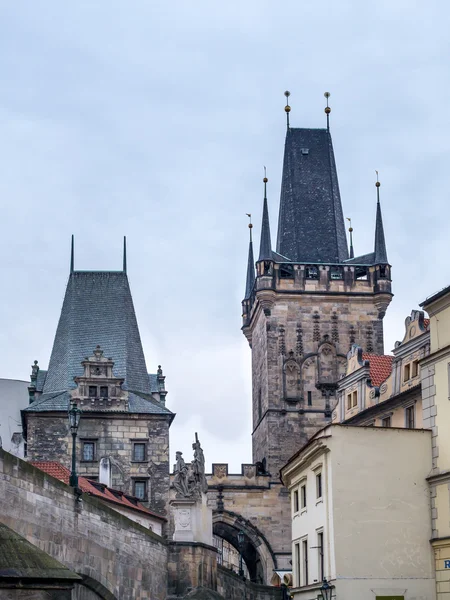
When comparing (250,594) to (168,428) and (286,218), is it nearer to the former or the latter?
(168,428)

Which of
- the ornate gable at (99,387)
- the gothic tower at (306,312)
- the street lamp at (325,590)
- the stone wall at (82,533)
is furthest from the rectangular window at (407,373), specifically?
the gothic tower at (306,312)

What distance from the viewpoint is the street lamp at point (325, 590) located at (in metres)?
30.6

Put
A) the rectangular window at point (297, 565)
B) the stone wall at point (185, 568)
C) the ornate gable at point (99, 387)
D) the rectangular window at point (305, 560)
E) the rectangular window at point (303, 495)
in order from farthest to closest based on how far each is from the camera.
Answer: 1. the ornate gable at point (99, 387)
2. the rectangular window at point (297, 565)
3. the rectangular window at point (303, 495)
4. the rectangular window at point (305, 560)
5. the stone wall at point (185, 568)

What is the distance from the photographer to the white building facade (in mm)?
31047

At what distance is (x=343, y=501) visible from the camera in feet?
104

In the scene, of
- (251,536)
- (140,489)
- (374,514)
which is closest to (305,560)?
(374,514)

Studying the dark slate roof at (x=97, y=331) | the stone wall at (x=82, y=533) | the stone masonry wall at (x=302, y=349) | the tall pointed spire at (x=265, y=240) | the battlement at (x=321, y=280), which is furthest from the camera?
the tall pointed spire at (x=265, y=240)

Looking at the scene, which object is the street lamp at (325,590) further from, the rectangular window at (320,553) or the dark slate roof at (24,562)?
the dark slate roof at (24,562)

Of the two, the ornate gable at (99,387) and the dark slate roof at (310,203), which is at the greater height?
the dark slate roof at (310,203)

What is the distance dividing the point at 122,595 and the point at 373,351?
40199 mm

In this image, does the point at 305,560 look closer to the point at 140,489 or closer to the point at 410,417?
the point at 410,417

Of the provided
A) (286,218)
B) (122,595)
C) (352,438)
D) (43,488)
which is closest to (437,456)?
(352,438)

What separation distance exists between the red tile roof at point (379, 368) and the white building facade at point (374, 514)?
14167mm

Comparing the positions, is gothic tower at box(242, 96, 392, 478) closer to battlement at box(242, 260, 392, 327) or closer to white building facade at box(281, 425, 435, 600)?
battlement at box(242, 260, 392, 327)
